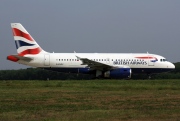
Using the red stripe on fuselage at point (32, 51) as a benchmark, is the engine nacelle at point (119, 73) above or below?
below

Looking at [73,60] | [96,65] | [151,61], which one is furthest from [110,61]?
[151,61]

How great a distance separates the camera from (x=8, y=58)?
43.3m

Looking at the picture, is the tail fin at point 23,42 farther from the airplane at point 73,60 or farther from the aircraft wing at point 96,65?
the aircraft wing at point 96,65

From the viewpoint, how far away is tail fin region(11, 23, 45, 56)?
1743 inches

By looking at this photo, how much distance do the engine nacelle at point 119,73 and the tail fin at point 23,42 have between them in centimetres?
812

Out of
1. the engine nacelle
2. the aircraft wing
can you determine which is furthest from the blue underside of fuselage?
the engine nacelle

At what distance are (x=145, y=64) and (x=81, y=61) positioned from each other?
6780mm

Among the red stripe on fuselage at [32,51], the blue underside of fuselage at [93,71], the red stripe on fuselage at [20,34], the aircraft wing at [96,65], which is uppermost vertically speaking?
the red stripe on fuselage at [20,34]

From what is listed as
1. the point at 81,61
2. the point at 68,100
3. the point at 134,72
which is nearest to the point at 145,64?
the point at 134,72

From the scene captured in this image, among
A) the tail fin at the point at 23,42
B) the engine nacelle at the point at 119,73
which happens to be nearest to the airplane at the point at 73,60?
the tail fin at the point at 23,42

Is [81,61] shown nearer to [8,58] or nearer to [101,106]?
[8,58]

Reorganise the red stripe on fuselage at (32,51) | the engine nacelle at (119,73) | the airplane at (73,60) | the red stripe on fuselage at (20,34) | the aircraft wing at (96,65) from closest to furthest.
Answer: the engine nacelle at (119,73) < the aircraft wing at (96,65) < the airplane at (73,60) < the red stripe on fuselage at (32,51) < the red stripe on fuselage at (20,34)

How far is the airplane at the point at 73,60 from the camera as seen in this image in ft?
144

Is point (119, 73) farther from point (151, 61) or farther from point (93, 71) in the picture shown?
point (151, 61)
